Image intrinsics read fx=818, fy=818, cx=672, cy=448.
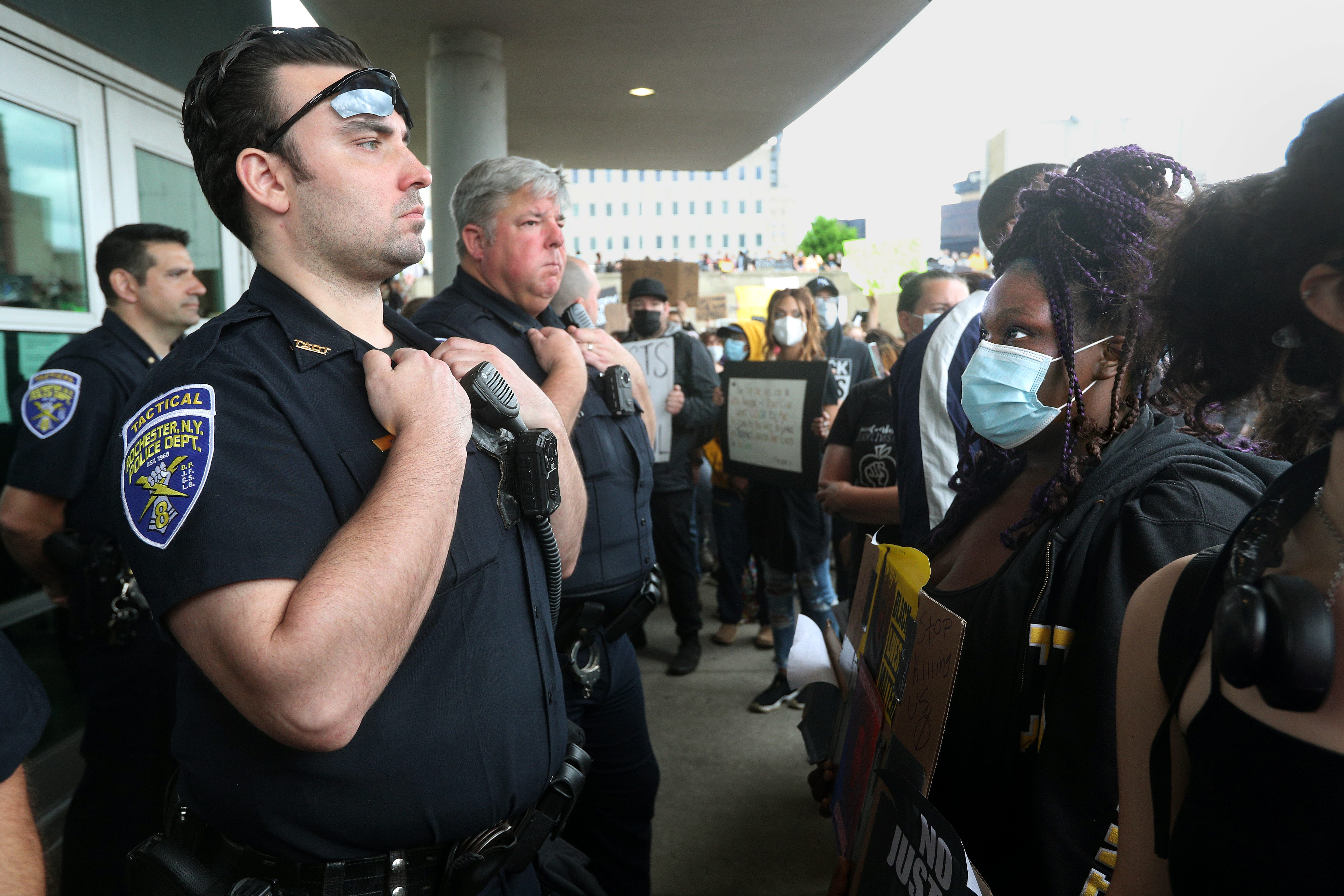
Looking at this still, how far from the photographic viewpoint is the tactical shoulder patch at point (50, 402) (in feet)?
9.00

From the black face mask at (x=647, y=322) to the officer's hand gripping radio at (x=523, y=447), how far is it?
4.28 meters

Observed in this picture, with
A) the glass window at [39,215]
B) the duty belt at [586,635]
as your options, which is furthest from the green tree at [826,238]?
the duty belt at [586,635]

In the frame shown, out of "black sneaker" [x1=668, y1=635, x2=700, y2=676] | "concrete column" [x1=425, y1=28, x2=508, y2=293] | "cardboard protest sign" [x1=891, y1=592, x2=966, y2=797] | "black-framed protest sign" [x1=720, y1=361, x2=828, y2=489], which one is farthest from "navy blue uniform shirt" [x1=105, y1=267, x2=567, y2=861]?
"concrete column" [x1=425, y1=28, x2=508, y2=293]

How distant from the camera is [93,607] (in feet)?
8.73

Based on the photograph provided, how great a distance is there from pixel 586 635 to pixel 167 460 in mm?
1442

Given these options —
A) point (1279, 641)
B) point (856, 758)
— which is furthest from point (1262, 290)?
point (856, 758)

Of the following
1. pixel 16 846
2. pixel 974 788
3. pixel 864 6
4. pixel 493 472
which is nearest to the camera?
pixel 16 846

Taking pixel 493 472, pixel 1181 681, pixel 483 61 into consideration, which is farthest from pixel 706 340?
pixel 1181 681

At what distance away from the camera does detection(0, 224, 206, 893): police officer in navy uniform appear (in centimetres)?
269

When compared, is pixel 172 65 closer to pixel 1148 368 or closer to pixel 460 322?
pixel 460 322

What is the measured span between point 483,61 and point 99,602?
5.04 meters

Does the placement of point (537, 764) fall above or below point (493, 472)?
below

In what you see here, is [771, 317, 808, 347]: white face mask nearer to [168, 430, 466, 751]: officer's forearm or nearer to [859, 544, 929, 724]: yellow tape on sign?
[859, 544, 929, 724]: yellow tape on sign

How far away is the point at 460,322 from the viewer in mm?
2607
